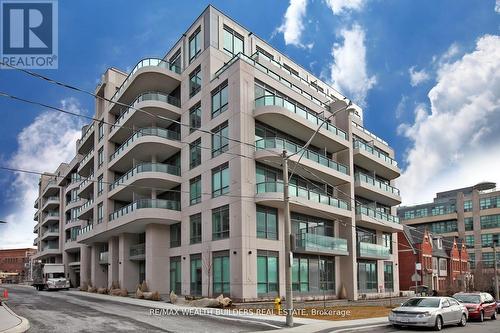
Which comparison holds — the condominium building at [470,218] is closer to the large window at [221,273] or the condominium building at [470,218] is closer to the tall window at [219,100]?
the large window at [221,273]

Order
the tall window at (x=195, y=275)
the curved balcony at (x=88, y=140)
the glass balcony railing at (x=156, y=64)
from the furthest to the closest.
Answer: the curved balcony at (x=88, y=140) < the glass balcony railing at (x=156, y=64) < the tall window at (x=195, y=275)

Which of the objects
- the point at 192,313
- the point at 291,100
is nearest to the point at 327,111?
the point at 291,100

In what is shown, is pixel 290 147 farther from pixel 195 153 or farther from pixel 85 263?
pixel 85 263

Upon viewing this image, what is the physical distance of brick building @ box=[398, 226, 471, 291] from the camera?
205ft

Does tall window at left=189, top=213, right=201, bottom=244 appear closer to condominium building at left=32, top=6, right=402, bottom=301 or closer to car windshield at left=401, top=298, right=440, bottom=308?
condominium building at left=32, top=6, right=402, bottom=301

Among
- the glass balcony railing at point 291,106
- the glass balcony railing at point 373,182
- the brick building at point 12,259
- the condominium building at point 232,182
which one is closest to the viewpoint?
the condominium building at point 232,182

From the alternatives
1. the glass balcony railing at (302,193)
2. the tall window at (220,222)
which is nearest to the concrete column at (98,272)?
the tall window at (220,222)

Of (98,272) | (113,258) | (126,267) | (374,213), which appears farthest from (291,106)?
(98,272)

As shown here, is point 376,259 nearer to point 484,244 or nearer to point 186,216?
point 186,216

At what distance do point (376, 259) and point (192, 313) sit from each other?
27.0 m

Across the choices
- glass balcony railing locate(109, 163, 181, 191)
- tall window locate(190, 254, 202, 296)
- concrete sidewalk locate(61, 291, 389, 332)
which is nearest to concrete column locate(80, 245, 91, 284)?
glass balcony railing locate(109, 163, 181, 191)

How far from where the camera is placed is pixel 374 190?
1818 inches

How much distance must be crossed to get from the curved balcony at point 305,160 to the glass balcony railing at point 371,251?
6296mm

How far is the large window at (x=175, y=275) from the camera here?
1484 inches
